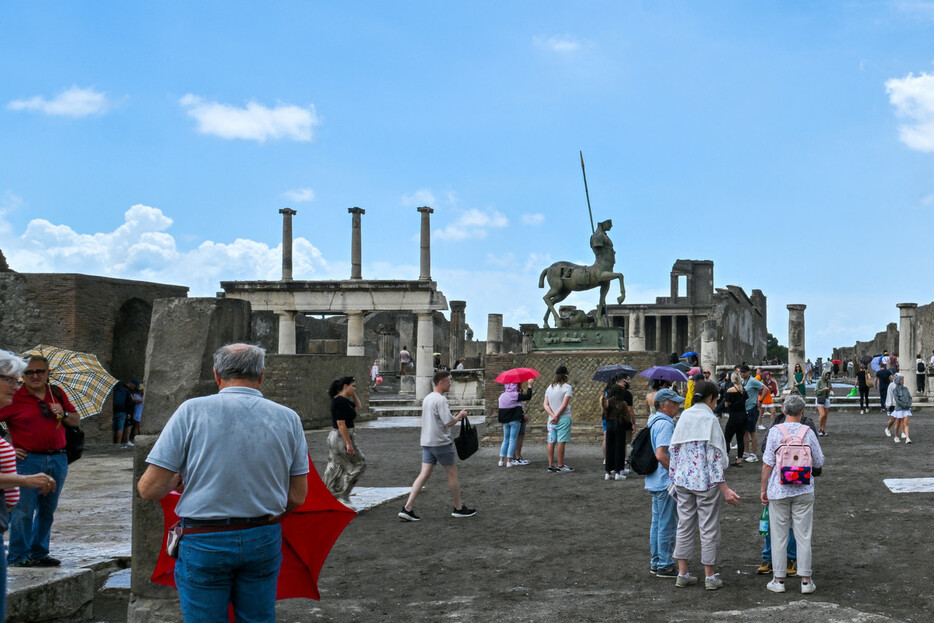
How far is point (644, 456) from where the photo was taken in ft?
23.8

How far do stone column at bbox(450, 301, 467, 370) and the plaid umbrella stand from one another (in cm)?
3495

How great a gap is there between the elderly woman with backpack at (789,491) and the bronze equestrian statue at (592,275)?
35.2 feet

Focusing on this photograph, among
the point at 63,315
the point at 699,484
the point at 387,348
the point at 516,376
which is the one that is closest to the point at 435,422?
the point at 699,484

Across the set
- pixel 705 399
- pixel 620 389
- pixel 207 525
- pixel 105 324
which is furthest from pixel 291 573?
pixel 105 324

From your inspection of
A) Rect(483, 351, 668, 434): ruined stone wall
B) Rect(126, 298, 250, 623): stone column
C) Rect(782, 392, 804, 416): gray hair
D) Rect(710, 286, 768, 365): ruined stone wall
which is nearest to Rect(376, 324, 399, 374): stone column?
Rect(710, 286, 768, 365): ruined stone wall

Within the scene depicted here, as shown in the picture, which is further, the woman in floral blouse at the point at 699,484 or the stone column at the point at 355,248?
the stone column at the point at 355,248

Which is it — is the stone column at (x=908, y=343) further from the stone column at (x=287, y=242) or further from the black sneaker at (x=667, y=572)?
the black sneaker at (x=667, y=572)

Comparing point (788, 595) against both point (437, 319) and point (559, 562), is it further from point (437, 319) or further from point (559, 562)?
point (437, 319)

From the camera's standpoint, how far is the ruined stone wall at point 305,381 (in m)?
22.1

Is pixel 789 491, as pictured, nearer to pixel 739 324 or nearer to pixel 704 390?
pixel 704 390

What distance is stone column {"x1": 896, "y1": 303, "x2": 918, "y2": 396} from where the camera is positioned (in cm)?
2625

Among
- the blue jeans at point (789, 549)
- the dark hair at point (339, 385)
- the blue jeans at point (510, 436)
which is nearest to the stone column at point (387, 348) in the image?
the blue jeans at point (510, 436)

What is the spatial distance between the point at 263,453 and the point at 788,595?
164 inches

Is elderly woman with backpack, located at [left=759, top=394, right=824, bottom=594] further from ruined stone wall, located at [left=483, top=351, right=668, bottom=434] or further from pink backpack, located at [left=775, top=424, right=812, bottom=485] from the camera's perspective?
ruined stone wall, located at [left=483, top=351, right=668, bottom=434]
